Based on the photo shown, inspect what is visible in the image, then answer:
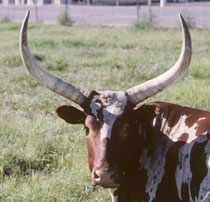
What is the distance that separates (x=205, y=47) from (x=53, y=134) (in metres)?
6.59

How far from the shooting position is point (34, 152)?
3928 mm

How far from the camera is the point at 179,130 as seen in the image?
2.77 meters

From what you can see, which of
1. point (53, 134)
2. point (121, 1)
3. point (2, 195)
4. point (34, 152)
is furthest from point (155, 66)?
point (121, 1)

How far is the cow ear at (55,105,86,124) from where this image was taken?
2.87 metres

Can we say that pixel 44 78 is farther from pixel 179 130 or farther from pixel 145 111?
pixel 179 130

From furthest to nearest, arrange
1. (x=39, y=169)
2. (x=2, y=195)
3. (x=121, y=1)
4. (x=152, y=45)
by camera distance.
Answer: (x=121, y=1) → (x=152, y=45) → (x=39, y=169) → (x=2, y=195)

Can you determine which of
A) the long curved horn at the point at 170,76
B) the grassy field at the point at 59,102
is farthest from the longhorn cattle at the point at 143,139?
the grassy field at the point at 59,102

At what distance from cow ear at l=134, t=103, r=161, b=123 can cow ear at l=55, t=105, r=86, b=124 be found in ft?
1.28

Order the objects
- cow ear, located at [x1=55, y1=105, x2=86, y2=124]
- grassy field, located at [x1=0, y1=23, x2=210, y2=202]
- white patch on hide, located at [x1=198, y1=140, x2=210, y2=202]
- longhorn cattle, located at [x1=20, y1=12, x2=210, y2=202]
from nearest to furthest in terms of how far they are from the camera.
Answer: white patch on hide, located at [x1=198, y1=140, x2=210, y2=202]
longhorn cattle, located at [x1=20, y1=12, x2=210, y2=202]
cow ear, located at [x1=55, y1=105, x2=86, y2=124]
grassy field, located at [x1=0, y1=23, x2=210, y2=202]

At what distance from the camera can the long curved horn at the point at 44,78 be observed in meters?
2.56

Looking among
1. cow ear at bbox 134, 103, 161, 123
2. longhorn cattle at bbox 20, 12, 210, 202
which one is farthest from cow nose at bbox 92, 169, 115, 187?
cow ear at bbox 134, 103, 161, 123

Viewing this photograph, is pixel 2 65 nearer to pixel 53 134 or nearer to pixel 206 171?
pixel 53 134

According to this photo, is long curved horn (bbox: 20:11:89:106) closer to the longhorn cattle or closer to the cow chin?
the longhorn cattle

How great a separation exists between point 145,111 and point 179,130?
0.90 ft
